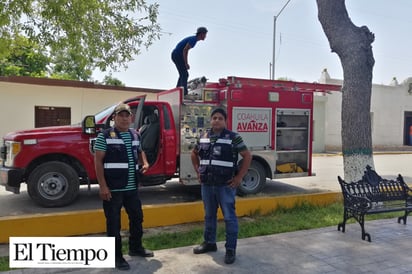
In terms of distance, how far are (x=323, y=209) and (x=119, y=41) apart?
18.1 ft

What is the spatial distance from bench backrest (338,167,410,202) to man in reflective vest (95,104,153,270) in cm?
325

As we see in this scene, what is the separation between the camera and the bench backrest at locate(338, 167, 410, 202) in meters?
5.69

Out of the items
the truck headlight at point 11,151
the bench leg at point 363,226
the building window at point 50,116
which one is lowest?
the bench leg at point 363,226

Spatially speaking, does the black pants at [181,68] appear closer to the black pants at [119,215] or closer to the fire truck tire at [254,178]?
the fire truck tire at [254,178]

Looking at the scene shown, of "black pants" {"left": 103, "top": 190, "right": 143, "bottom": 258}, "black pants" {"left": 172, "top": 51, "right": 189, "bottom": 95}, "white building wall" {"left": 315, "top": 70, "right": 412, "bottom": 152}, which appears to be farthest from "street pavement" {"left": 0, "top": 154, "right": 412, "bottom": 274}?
"white building wall" {"left": 315, "top": 70, "right": 412, "bottom": 152}

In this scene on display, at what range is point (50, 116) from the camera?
51.8 ft

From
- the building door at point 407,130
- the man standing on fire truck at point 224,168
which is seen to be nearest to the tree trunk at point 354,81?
the man standing on fire truck at point 224,168

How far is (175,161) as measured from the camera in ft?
23.0

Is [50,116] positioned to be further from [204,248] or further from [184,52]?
[204,248]

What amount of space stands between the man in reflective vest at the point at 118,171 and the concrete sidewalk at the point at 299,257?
496 millimetres

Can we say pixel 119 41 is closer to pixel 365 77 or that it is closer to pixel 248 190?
pixel 248 190

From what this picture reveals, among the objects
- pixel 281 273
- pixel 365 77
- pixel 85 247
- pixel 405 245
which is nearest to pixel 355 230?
pixel 405 245

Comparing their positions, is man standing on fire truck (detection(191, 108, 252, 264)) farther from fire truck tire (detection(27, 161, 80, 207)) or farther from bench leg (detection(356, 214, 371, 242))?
fire truck tire (detection(27, 161, 80, 207))

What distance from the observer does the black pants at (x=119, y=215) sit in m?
3.99
